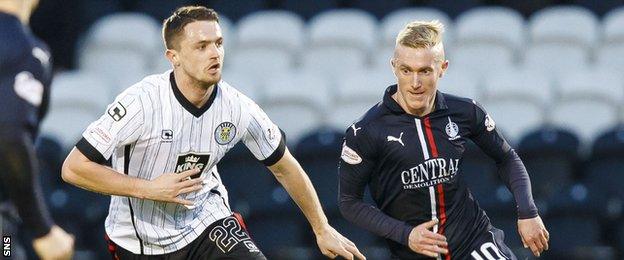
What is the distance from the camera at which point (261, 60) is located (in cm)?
1102

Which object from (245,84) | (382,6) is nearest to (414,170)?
(245,84)

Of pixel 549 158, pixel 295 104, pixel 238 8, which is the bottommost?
pixel 549 158

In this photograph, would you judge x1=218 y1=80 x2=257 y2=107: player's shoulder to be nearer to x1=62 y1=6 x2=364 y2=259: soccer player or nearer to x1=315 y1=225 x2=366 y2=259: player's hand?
x1=62 y1=6 x2=364 y2=259: soccer player

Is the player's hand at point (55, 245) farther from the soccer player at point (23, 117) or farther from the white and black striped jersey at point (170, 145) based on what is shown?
the white and black striped jersey at point (170, 145)

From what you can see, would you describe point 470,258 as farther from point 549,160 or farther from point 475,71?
point 475,71

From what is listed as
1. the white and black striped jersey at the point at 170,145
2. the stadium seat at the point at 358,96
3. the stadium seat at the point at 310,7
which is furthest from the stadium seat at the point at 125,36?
the white and black striped jersey at the point at 170,145

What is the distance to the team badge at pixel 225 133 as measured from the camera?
6098 millimetres

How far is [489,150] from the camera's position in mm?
6262

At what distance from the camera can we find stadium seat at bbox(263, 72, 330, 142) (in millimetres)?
10180

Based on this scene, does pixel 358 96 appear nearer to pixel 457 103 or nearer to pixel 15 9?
pixel 457 103

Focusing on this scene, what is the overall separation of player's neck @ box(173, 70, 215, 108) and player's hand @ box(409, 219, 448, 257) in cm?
121

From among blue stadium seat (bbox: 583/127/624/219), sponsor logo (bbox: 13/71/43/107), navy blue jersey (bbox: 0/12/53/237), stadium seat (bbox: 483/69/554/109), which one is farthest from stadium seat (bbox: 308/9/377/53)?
sponsor logo (bbox: 13/71/43/107)

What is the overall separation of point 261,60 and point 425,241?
5.53 meters

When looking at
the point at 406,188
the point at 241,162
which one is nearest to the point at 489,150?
the point at 406,188
